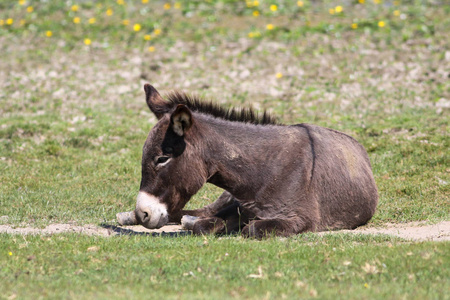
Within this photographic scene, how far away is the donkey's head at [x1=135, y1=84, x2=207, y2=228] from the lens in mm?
7426

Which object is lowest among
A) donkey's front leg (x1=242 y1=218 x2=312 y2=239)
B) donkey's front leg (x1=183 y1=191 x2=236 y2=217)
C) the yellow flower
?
donkey's front leg (x1=183 y1=191 x2=236 y2=217)

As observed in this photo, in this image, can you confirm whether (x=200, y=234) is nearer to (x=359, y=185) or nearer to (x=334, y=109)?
(x=359, y=185)

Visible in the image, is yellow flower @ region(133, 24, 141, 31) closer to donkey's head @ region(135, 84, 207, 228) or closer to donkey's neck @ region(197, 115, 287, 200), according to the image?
donkey's neck @ region(197, 115, 287, 200)

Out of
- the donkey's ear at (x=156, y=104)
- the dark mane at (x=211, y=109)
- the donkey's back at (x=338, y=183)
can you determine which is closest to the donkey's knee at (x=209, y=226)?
the donkey's back at (x=338, y=183)

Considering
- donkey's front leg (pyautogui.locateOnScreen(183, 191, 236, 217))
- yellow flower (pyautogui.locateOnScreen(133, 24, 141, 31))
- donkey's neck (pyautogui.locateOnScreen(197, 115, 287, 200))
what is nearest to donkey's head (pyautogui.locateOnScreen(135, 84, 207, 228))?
donkey's neck (pyautogui.locateOnScreen(197, 115, 287, 200))

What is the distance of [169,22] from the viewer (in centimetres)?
2067

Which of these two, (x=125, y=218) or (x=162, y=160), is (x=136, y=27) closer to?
(x=125, y=218)

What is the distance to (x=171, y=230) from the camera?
866cm

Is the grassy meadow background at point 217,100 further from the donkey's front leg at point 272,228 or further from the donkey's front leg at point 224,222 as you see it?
the donkey's front leg at point 224,222

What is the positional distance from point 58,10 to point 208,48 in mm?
6478

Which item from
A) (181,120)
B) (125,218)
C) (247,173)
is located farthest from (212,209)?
(181,120)

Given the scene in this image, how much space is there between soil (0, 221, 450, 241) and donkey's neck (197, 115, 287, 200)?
1.08 metres

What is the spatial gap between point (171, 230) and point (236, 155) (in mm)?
1626

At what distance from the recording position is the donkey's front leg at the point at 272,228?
7566 mm
